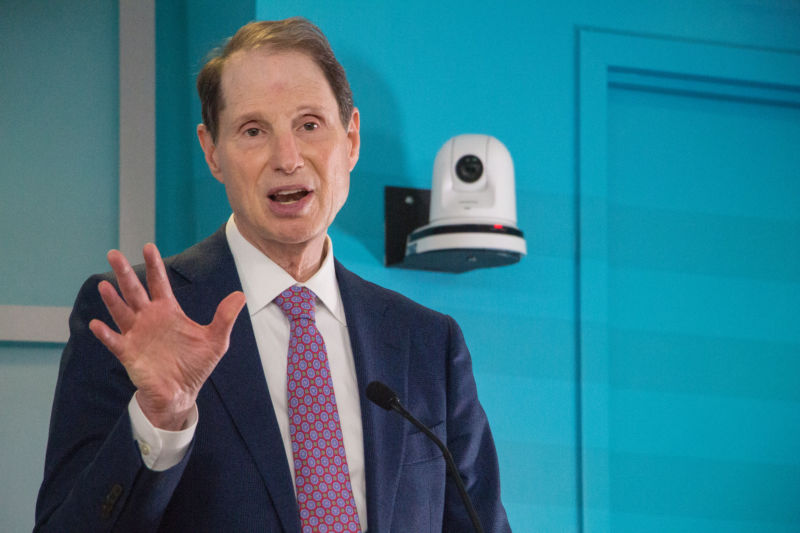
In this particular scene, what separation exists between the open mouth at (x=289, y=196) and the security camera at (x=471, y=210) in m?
0.53

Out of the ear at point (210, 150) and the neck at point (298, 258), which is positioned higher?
the ear at point (210, 150)

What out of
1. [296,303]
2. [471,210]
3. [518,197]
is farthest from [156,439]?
[518,197]

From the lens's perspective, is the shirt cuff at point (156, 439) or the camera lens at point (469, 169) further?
the camera lens at point (469, 169)

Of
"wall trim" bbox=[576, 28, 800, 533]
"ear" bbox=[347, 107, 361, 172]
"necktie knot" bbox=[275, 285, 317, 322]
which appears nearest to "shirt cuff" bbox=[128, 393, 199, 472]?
"necktie knot" bbox=[275, 285, 317, 322]

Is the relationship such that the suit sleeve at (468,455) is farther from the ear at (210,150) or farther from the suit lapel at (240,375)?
the ear at (210,150)

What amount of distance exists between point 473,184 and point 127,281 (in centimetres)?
106

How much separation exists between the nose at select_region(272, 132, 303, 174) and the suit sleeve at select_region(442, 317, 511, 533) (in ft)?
1.37

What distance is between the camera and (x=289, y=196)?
1379mm

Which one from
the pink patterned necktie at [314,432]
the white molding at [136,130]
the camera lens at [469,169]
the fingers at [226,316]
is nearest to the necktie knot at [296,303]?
the pink patterned necktie at [314,432]

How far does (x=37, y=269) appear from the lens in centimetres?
216

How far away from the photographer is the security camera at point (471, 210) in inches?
73.1

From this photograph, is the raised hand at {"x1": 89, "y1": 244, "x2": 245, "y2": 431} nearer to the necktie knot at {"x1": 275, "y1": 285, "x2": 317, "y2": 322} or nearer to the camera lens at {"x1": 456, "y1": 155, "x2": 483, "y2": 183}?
the necktie knot at {"x1": 275, "y1": 285, "x2": 317, "y2": 322}

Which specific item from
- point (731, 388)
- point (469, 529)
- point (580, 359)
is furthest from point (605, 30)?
point (469, 529)

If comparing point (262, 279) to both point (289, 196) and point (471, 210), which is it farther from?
point (471, 210)
